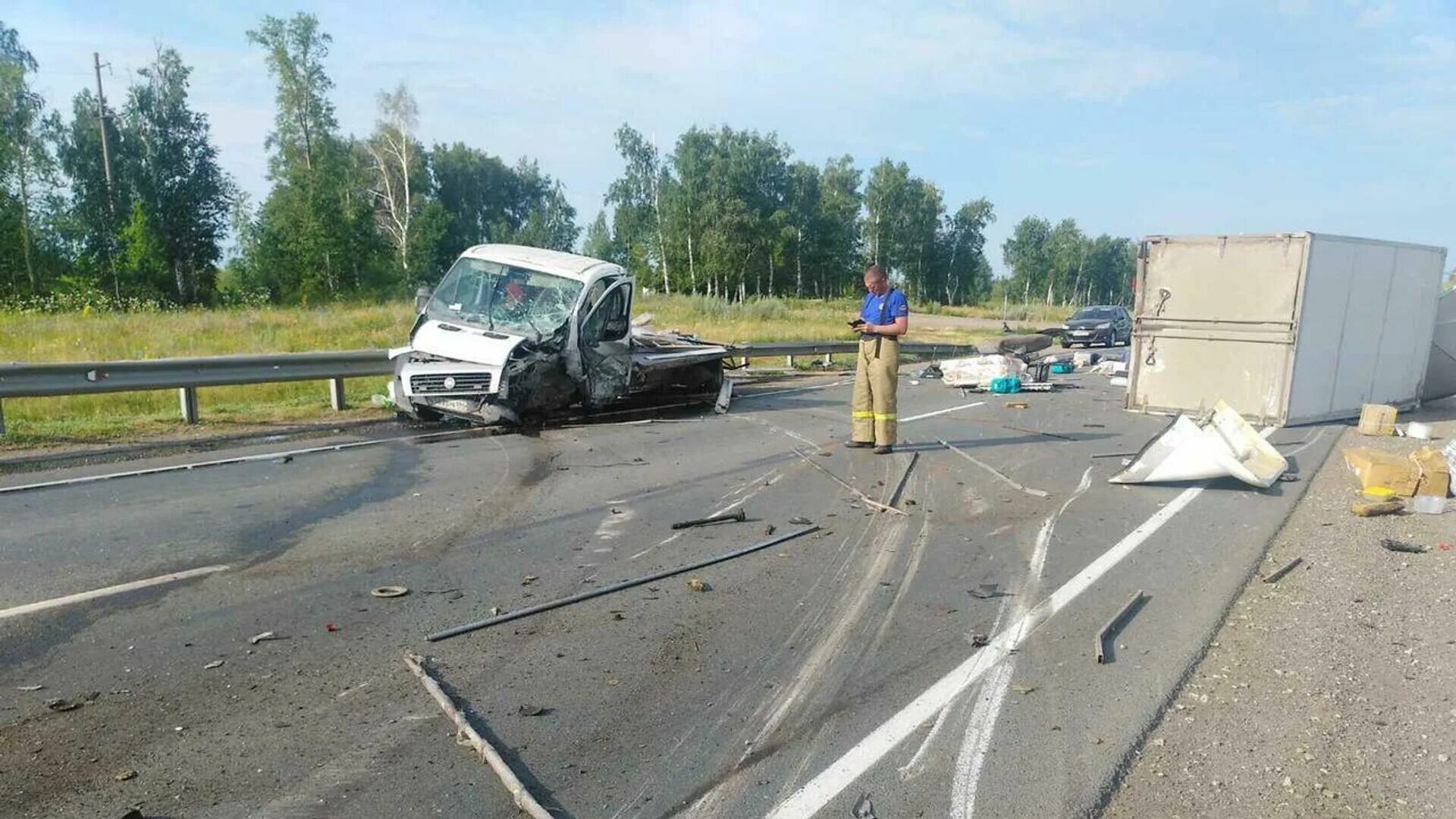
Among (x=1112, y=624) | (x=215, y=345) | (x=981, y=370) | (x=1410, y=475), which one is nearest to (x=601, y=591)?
(x=1112, y=624)

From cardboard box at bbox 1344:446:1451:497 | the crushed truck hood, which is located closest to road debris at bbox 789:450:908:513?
the crushed truck hood

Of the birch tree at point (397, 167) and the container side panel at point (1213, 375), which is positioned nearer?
the container side panel at point (1213, 375)

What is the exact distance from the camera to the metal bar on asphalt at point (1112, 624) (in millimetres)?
4288

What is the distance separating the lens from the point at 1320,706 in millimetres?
3824

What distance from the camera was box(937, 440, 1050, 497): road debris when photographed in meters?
7.93

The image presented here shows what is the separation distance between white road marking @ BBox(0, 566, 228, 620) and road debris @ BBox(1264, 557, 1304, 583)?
6243 millimetres

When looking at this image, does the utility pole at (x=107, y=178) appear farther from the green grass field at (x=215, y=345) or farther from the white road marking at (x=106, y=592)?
the white road marking at (x=106, y=592)

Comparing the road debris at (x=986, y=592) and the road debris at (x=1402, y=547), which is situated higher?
the road debris at (x=986, y=592)

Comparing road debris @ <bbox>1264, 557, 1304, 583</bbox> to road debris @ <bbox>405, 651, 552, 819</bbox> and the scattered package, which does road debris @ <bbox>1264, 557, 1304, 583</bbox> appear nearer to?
road debris @ <bbox>405, 651, 552, 819</bbox>

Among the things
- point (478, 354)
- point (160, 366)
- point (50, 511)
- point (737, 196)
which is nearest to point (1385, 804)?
point (50, 511)

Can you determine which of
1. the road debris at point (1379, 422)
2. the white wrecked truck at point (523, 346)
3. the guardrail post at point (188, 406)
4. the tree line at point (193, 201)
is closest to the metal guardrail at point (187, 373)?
the guardrail post at point (188, 406)

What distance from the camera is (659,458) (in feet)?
29.7

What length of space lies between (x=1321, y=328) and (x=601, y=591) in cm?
1112

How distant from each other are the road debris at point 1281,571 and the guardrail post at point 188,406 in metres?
10.7
